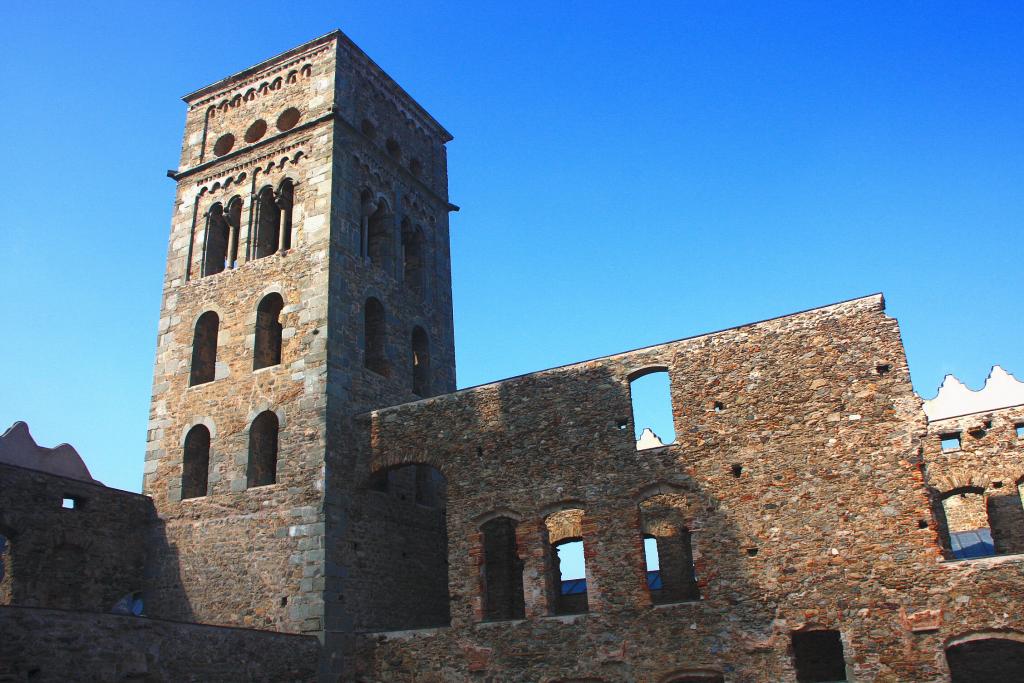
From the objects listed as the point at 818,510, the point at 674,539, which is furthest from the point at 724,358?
the point at 674,539

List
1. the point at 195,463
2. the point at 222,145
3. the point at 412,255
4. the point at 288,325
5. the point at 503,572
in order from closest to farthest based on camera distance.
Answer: the point at 503,572 → the point at 288,325 → the point at 195,463 → the point at 222,145 → the point at 412,255

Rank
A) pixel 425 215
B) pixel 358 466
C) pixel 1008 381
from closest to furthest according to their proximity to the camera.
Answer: pixel 358 466, pixel 425 215, pixel 1008 381

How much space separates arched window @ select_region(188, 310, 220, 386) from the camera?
20125 millimetres

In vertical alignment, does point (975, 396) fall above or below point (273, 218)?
below

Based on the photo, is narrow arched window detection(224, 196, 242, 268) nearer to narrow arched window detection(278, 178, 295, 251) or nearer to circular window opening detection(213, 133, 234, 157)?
narrow arched window detection(278, 178, 295, 251)

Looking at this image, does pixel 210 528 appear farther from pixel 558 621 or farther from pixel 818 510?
pixel 818 510

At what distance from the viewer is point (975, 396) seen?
84.7 feet

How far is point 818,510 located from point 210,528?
1192 centimetres

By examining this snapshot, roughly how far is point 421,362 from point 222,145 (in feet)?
25.8

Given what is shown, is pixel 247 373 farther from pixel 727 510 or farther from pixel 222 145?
pixel 727 510

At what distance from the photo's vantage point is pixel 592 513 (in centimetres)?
1502

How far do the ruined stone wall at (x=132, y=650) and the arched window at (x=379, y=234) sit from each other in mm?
9650

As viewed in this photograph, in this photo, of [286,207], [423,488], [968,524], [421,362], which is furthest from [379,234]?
[968,524]

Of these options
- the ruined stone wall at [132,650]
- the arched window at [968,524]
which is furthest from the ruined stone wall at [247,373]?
the arched window at [968,524]
